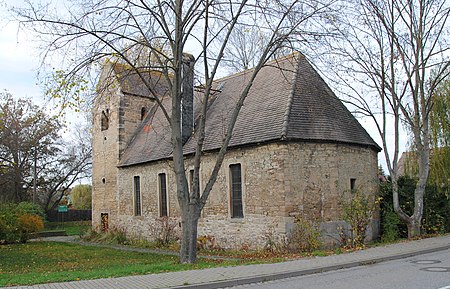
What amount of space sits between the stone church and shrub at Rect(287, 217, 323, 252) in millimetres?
330

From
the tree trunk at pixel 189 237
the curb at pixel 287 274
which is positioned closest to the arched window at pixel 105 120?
the tree trunk at pixel 189 237

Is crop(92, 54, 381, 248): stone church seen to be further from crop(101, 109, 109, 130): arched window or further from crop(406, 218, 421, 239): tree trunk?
crop(101, 109, 109, 130): arched window

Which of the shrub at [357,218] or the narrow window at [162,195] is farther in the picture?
the narrow window at [162,195]

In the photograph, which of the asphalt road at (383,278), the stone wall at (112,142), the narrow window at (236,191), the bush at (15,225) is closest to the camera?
the asphalt road at (383,278)

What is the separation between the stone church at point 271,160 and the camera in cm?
1622

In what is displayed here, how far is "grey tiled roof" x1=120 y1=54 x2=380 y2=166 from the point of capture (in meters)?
16.8

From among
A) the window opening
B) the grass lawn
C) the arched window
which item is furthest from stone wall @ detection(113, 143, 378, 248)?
the arched window

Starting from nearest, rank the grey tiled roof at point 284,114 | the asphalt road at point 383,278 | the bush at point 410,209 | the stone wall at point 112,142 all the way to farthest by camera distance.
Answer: the asphalt road at point 383,278
the grey tiled roof at point 284,114
the bush at point 410,209
the stone wall at point 112,142

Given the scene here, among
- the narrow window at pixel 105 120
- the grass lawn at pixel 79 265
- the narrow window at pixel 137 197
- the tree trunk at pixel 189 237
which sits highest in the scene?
the narrow window at pixel 105 120

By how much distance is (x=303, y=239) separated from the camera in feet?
50.7

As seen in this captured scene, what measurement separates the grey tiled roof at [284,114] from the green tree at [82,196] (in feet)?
128

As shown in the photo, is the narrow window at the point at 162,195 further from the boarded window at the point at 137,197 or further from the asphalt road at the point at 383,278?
the asphalt road at the point at 383,278

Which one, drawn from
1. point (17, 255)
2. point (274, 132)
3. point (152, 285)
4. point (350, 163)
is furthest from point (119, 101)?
point (152, 285)

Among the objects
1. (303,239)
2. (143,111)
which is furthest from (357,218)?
(143,111)
